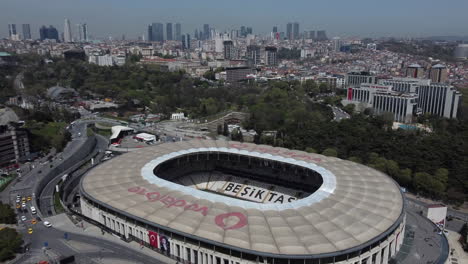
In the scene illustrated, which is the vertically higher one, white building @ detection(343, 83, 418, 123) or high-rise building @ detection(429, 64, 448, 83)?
high-rise building @ detection(429, 64, 448, 83)

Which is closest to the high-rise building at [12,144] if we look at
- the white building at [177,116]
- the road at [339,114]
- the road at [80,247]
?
the road at [80,247]

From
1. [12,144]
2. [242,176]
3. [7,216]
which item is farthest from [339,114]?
[7,216]

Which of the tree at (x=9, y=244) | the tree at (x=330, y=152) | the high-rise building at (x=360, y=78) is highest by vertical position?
the high-rise building at (x=360, y=78)

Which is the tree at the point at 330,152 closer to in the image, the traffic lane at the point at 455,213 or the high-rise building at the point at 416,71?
the traffic lane at the point at 455,213

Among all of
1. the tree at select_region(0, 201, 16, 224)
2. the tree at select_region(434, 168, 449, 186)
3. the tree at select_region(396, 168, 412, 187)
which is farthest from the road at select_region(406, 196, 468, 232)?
the tree at select_region(0, 201, 16, 224)

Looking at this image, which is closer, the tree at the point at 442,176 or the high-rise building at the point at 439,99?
the tree at the point at 442,176

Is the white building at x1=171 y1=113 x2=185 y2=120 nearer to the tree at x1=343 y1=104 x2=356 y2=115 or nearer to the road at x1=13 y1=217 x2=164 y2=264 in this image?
the tree at x1=343 y1=104 x2=356 y2=115
